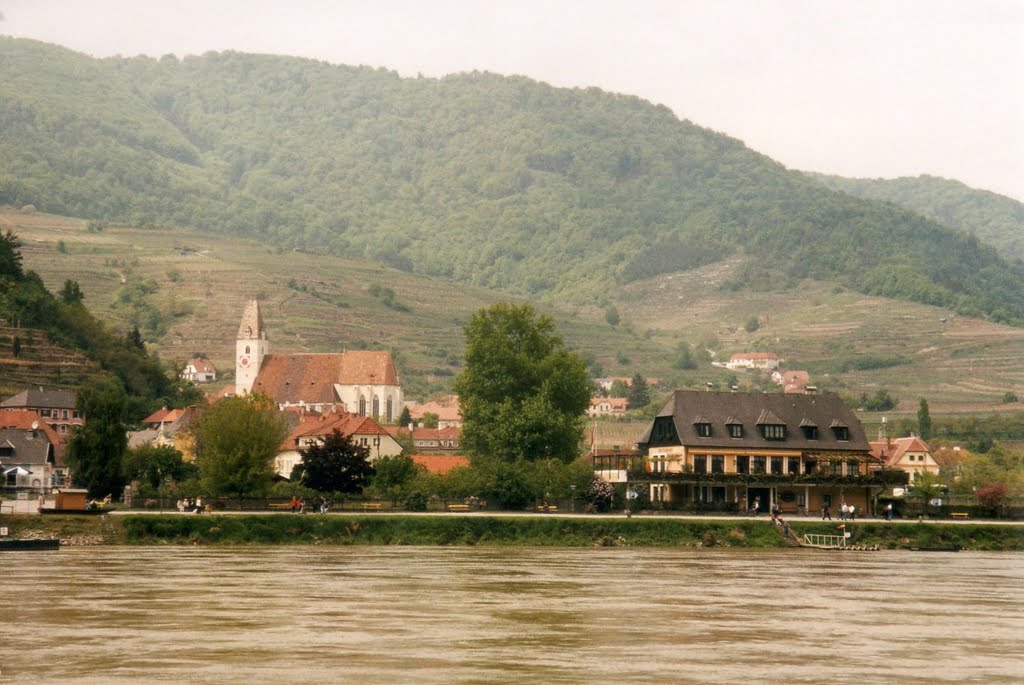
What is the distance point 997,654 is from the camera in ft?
129

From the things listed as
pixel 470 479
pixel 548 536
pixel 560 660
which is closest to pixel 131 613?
pixel 560 660

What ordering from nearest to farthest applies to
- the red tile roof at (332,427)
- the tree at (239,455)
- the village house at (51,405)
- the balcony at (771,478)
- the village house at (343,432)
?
the balcony at (771,478) < the tree at (239,455) < the village house at (343,432) < the red tile roof at (332,427) < the village house at (51,405)

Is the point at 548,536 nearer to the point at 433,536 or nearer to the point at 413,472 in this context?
the point at 433,536

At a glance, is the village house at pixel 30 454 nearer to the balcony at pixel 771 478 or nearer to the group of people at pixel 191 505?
the group of people at pixel 191 505

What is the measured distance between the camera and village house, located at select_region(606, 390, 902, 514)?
98.5 metres

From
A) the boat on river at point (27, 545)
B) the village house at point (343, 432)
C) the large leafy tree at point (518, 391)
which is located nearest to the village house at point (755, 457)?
the large leafy tree at point (518, 391)

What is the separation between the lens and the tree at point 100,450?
3900 inches

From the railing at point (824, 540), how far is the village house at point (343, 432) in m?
52.1

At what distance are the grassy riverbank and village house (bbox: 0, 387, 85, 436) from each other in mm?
73252

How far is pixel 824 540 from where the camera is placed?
3329 inches

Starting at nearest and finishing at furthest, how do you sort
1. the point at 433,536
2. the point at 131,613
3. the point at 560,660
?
the point at 560,660 → the point at 131,613 → the point at 433,536

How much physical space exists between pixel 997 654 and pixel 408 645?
13636 millimetres

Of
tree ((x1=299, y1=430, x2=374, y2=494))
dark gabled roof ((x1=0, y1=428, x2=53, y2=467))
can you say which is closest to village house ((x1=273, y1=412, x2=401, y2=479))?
dark gabled roof ((x1=0, y1=428, x2=53, y2=467))

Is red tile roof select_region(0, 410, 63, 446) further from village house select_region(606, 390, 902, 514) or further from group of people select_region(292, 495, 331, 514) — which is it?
village house select_region(606, 390, 902, 514)
